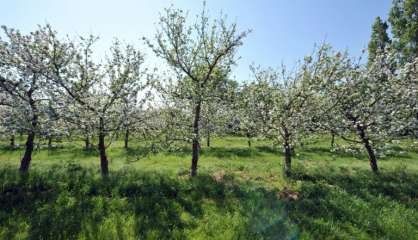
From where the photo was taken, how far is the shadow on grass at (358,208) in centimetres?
700

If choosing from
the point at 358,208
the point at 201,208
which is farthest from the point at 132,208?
the point at 358,208

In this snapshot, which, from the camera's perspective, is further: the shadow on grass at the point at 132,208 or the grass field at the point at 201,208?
the grass field at the point at 201,208

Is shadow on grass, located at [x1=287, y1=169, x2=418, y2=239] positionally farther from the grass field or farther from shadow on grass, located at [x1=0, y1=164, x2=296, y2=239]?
shadow on grass, located at [x1=0, y1=164, x2=296, y2=239]

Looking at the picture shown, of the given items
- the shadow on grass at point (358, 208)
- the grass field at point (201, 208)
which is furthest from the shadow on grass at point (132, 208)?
the shadow on grass at point (358, 208)

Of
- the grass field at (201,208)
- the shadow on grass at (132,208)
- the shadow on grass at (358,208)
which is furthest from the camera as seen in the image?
the shadow on grass at (358,208)

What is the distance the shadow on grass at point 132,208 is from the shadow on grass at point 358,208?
3.28 feet

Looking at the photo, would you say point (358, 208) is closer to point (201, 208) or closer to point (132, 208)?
point (201, 208)

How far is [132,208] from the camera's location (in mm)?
7758

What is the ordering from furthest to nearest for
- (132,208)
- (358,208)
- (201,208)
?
(358,208) < (201,208) < (132,208)

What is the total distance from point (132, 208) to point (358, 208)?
26.6 feet

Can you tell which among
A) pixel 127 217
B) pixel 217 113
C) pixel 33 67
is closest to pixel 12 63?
pixel 33 67

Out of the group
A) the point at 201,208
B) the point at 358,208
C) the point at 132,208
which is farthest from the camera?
the point at 358,208

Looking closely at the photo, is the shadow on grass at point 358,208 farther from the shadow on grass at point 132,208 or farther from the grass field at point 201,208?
Result: the shadow on grass at point 132,208

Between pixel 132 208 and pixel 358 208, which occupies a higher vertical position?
pixel 358 208
